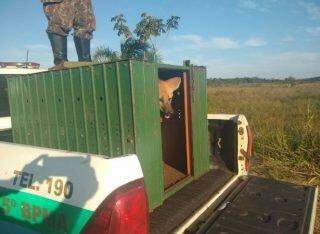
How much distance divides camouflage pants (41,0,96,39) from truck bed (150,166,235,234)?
3281mm

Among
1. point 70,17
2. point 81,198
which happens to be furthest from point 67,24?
point 81,198

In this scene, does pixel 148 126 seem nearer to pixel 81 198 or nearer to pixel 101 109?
pixel 101 109

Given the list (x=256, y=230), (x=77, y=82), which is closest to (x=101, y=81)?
(x=77, y=82)

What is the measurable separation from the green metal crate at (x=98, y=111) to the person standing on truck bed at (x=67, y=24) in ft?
3.03

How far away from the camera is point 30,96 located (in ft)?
14.9

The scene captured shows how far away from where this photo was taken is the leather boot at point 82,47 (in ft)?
18.5

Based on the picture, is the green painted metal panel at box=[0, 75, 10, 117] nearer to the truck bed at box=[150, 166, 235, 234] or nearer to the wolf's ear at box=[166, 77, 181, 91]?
the wolf's ear at box=[166, 77, 181, 91]

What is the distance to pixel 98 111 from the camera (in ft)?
12.5

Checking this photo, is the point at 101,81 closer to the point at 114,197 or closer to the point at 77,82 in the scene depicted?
the point at 77,82

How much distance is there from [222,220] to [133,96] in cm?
166

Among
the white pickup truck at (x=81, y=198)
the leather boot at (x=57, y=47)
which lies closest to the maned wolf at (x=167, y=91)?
the leather boot at (x=57, y=47)

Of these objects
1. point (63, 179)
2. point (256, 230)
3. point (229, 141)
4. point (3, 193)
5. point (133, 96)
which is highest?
point (133, 96)

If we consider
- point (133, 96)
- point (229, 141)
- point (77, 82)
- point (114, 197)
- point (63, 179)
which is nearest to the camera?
point (114, 197)

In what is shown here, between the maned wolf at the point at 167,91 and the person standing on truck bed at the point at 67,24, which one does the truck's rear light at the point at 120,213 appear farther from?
the person standing on truck bed at the point at 67,24
